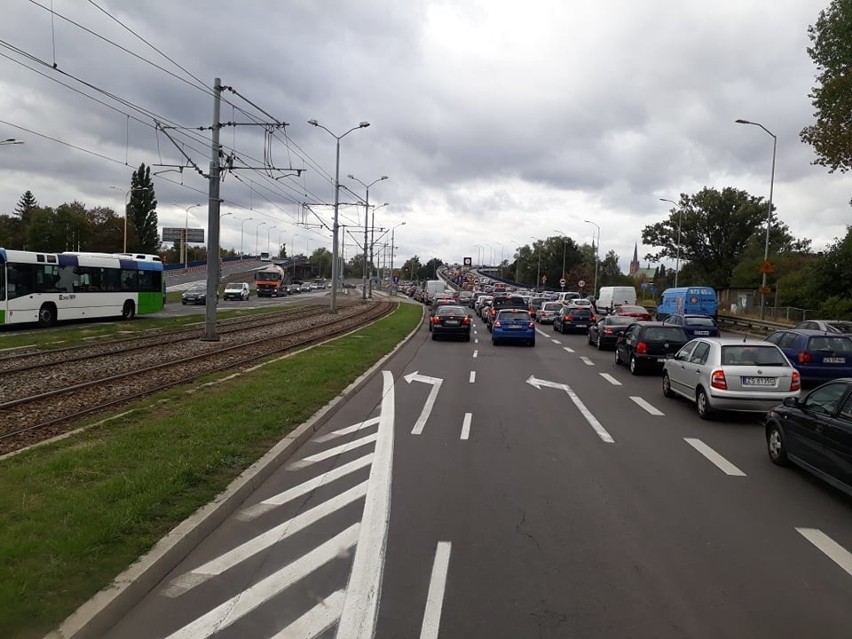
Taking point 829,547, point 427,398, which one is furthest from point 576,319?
point 829,547

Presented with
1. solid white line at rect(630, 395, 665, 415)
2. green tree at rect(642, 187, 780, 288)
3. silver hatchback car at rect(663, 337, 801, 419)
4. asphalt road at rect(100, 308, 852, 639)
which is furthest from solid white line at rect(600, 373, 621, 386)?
green tree at rect(642, 187, 780, 288)

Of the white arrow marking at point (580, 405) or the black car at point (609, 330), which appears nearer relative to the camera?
the white arrow marking at point (580, 405)

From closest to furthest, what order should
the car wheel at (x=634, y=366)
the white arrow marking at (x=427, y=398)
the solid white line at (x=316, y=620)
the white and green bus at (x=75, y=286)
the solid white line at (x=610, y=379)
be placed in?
the solid white line at (x=316, y=620)
the white arrow marking at (x=427, y=398)
the solid white line at (x=610, y=379)
the car wheel at (x=634, y=366)
the white and green bus at (x=75, y=286)

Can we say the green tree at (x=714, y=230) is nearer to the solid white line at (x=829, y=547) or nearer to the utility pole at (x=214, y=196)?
the utility pole at (x=214, y=196)

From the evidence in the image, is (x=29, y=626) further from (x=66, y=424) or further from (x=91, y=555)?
(x=66, y=424)

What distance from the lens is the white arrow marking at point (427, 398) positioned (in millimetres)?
10273

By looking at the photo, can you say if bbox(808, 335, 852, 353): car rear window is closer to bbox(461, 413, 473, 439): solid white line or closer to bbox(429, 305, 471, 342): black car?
bbox(461, 413, 473, 439): solid white line

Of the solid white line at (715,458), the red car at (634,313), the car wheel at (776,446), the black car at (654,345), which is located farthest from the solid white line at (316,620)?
the red car at (634,313)

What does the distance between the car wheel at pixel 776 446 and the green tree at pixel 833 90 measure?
2655 cm

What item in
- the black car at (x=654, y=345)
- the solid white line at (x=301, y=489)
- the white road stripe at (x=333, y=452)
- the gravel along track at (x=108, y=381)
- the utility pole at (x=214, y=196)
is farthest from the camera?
the utility pole at (x=214, y=196)

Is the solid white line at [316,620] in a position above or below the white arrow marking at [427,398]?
Answer: above

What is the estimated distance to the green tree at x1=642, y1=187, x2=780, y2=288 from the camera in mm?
86062

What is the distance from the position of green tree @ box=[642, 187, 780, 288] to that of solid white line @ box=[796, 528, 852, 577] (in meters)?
86.0

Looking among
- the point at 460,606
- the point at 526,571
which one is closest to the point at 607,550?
the point at 526,571
